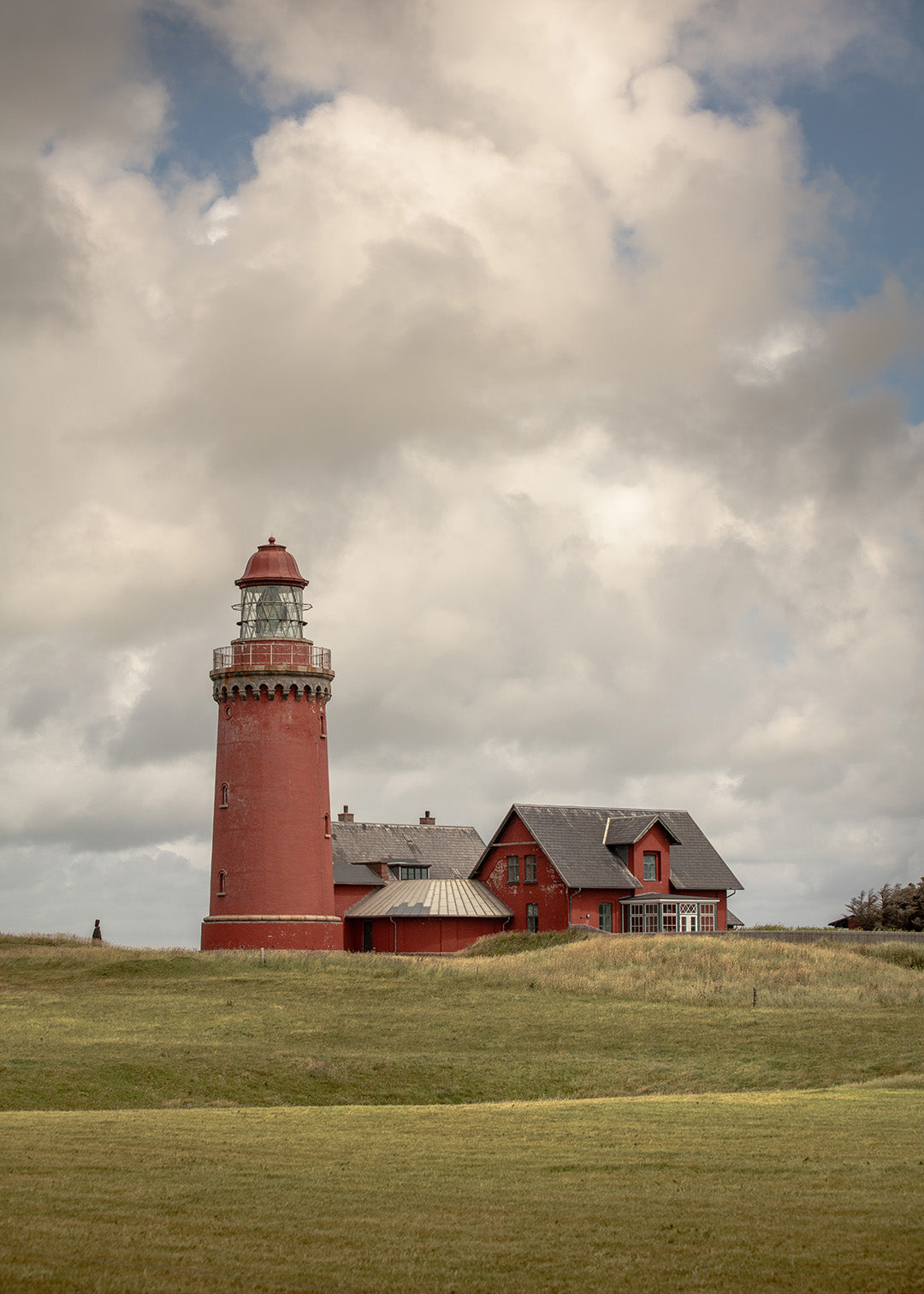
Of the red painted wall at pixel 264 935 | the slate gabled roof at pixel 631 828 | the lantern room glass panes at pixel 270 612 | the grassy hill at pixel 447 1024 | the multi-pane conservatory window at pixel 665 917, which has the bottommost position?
the grassy hill at pixel 447 1024

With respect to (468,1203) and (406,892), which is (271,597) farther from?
(468,1203)

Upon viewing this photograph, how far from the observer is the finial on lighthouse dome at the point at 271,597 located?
5809cm

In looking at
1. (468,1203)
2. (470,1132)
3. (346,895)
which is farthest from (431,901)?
(468,1203)

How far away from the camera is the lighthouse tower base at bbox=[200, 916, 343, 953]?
181 feet

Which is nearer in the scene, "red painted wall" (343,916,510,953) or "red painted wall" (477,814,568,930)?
"red painted wall" (343,916,510,953)

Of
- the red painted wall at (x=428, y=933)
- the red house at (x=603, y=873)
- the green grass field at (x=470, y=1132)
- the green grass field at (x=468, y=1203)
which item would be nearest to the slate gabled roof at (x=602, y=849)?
the red house at (x=603, y=873)

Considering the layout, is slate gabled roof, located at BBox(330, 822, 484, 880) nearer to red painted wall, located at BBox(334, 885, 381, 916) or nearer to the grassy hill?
red painted wall, located at BBox(334, 885, 381, 916)

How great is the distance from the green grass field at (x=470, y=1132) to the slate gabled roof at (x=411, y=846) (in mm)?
25183

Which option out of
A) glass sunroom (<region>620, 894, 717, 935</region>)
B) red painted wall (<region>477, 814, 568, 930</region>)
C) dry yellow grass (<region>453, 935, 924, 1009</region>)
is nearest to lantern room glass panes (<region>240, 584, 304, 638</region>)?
dry yellow grass (<region>453, 935, 924, 1009</region>)

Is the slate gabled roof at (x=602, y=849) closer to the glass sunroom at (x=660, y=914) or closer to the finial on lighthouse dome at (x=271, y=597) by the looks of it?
the glass sunroom at (x=660, y=914)

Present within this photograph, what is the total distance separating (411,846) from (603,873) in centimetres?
1237

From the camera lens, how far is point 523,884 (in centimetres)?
6650

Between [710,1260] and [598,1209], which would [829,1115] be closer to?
[598,1209]

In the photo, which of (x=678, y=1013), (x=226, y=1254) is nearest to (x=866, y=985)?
(x=678, y=1013)
